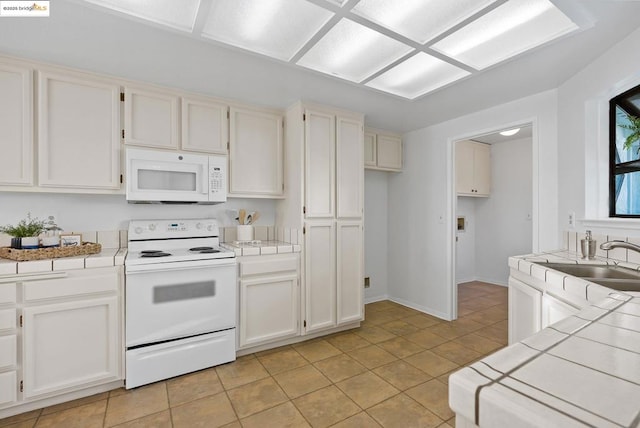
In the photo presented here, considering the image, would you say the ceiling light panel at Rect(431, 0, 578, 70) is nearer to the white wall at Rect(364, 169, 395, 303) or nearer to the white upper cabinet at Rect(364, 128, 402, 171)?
the white upper cabinet at Rect(364, 128, 402, 171)

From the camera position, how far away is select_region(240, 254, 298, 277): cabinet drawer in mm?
2576

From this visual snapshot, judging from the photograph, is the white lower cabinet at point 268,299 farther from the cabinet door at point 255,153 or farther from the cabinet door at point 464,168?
the cabinet door at point 464,168

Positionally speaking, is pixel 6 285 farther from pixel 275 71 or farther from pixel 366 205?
pixel 366 205

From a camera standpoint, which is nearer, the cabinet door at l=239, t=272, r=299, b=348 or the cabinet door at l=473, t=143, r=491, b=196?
the cabinet door at l=239, t=272, r=299, b=348

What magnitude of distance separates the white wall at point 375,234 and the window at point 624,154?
2.32 meters

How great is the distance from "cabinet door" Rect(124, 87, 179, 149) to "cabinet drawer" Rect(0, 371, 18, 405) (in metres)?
1.66

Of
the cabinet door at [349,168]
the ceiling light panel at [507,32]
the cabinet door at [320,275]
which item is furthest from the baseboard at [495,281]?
the ceiling light panel at [507,32]

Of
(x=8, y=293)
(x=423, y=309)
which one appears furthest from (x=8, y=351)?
(x=423, y=309)

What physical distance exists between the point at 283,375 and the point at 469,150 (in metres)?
4.20

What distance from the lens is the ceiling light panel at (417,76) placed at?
2.17m

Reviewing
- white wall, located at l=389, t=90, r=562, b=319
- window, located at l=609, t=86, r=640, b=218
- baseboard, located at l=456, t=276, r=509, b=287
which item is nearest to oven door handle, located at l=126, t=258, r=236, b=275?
white wall, located at l=389, t=90, r=562, b=319

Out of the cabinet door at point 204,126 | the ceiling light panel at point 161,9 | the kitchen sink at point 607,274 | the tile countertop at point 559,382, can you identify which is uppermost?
the ceiling light panel at point 161,9

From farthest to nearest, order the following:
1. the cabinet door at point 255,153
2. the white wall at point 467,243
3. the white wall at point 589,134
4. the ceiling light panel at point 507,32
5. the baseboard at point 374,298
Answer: the white wall at point 467,243
the baseboard at point 374,298
the cabinet door at point 255,153
the white wall at point 589,134
the ceiling light panel at point 507,32

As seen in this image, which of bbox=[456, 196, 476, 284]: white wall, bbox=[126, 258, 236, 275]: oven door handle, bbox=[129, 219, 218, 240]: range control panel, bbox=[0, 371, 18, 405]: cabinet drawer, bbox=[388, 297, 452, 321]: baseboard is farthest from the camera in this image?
bbox=[456, 196, 476, 284]: white wall
